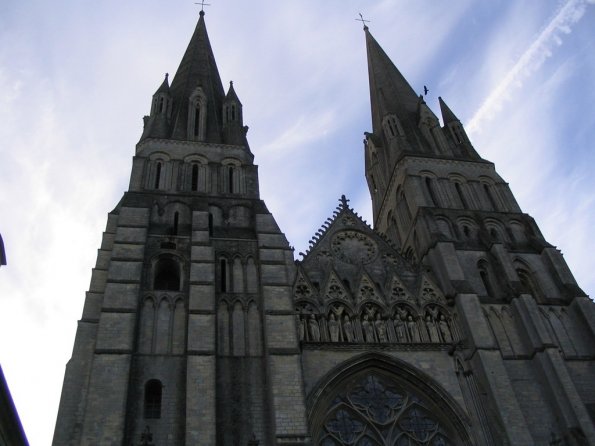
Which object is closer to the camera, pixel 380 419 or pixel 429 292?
pixel 380 419

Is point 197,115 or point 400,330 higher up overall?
point 197,115

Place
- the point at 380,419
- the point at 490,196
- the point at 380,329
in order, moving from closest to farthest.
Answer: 1. the point at 380,419
2. the point at 380,329
3. the point at 490,196

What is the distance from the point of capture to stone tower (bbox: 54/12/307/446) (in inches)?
610

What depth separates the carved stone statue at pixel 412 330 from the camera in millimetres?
19375

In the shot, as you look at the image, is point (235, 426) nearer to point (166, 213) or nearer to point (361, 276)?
point (361, 276)

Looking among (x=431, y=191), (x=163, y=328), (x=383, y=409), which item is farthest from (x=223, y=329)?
(x=431, y=191)

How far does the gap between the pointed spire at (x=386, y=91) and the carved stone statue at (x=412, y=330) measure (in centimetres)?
1380

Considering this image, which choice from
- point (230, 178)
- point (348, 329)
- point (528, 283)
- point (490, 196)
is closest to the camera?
point (348, 329)

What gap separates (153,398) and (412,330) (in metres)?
8.52

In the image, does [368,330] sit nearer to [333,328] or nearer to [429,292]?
[333,328]

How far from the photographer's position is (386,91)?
33.5 m

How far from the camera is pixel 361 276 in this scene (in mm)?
21125

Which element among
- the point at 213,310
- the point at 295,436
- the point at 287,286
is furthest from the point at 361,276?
the point at 295,436

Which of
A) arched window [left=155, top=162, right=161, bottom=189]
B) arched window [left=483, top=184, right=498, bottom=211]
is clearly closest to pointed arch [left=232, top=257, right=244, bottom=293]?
arched window [left=155, top=162, right=161, bottom=189]
